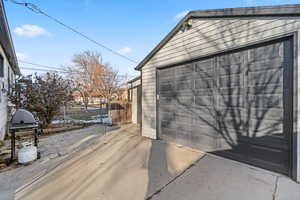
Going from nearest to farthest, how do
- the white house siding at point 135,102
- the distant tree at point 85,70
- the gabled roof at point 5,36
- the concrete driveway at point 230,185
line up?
the concrete driveway at point 230,185, the gabled roof at point 5,36, the white house siding at point 135,102, the distant tree at point 85,70

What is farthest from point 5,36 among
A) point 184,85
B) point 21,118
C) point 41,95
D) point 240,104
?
point 240,104

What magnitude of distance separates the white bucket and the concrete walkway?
1011 millimetres

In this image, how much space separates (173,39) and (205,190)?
3.99 meters

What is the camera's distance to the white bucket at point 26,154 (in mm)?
3738

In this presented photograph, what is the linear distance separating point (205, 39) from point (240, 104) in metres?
1.78

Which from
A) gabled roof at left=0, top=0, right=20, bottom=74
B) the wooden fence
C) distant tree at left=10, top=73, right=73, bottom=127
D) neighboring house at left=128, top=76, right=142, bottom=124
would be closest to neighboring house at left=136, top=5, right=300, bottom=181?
neighboring house at left=128, top=76, right=142, bottom=124

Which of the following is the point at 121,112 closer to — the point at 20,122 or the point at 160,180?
the point at 20,122

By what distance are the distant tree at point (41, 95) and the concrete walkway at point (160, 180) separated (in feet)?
18.2

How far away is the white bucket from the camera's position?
374 centimetres

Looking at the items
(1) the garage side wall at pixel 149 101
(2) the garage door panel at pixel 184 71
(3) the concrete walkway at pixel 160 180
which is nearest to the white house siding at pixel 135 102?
(1) the garage side wall at pixel 149 101

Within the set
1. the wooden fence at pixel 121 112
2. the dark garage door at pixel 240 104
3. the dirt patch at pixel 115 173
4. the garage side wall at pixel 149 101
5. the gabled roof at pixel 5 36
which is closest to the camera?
the dirt patch at pixel 115 173

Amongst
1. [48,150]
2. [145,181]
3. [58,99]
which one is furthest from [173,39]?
[58,99]

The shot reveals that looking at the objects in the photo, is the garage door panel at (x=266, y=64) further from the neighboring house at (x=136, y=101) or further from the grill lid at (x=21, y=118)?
the neighboring house at (x=136, y=101)

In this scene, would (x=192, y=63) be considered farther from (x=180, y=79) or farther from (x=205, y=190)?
(x=205, y=190)
